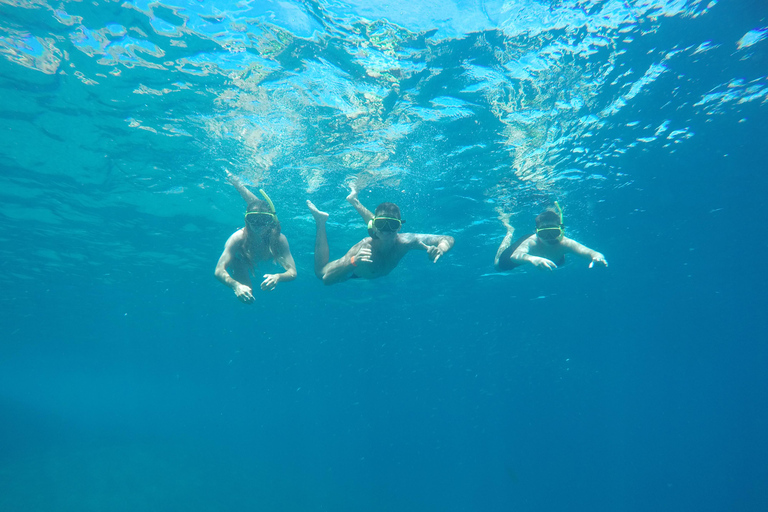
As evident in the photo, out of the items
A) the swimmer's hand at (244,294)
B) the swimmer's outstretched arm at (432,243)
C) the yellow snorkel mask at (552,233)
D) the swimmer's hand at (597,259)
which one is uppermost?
the yellow snorkel mask at (552,233)

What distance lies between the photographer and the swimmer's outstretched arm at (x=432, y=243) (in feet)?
20.4

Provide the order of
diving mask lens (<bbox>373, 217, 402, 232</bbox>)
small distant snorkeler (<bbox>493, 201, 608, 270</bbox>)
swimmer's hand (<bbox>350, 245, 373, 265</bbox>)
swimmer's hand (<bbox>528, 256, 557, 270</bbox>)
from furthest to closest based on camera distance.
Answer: small distant snorkeler (<bbox>493, 201, 608, 270</bbox>) < swimmer's hand (<bbox>350, 245, 373, 265</bbox>) < swimmer's hand (<bbox>528, 256, 557, 270</bbox>) < diving mask lens (<bbox>373, 217, 402, 232</bbox>)

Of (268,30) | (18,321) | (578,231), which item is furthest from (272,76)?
(18,321)

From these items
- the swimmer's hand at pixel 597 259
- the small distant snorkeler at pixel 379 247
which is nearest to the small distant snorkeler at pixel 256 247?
the small distant snorkeler at pixel 379 247

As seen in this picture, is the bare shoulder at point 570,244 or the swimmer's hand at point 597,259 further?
the bare shoulder at point 570,244

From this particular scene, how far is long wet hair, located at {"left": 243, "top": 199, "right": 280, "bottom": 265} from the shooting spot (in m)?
7.07

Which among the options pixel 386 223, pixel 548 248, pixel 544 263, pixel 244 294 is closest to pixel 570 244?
pixel 548 248

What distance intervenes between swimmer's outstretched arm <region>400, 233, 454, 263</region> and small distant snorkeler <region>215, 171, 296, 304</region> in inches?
93.9

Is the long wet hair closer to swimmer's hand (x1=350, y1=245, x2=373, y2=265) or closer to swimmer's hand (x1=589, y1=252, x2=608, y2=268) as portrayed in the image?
swimmer's hand (x1=350, y1=245, x2=373, y2=265)

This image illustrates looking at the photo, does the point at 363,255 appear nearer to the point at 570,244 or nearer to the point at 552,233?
the point at 552,233

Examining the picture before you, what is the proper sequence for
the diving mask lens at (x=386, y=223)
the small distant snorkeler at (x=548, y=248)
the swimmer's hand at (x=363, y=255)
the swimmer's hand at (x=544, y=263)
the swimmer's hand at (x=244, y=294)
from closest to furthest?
the swimmer's hand at (x=244, y=294) < the diving mask lens at (x=386, y=223) < the swimmer's hand at (x=544, y=263) < the swimmer's hand at (x=363, y=255) < the small distant snorkeler at (x=548, y=248)

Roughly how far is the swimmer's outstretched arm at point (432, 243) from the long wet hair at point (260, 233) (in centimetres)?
262

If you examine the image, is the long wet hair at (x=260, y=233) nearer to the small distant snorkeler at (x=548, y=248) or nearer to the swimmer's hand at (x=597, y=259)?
the small distant snorkeler at (x=548, y=248)

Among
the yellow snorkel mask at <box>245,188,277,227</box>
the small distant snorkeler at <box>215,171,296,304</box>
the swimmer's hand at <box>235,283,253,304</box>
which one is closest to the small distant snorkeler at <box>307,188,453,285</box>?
the small distant snorkeler at <box>215,171,296,304</box>
